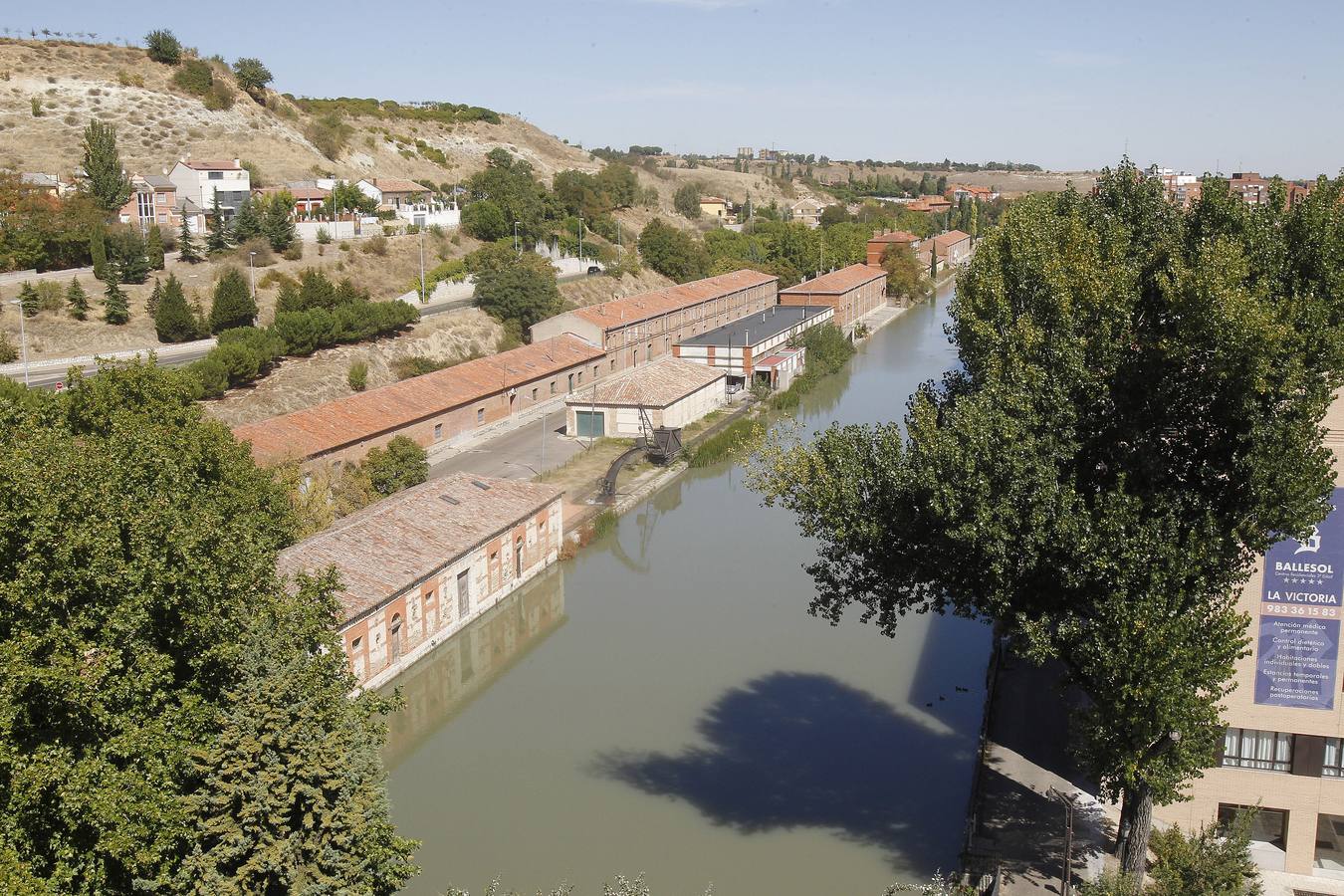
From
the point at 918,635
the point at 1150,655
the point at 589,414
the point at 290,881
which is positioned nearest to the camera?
the point at 290,881

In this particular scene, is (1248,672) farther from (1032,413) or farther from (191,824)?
(191,824)

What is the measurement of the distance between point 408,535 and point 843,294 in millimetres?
30170

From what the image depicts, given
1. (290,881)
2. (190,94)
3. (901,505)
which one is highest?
(190,94)

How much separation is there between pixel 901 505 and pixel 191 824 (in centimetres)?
538

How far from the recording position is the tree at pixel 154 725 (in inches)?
255

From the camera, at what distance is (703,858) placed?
10203mm

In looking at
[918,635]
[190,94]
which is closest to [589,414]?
[918,635]

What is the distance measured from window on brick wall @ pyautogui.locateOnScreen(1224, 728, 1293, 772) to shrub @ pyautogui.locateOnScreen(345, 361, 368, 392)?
67.1 feet

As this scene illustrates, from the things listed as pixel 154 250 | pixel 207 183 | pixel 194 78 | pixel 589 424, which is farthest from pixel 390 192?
pixel 589 424

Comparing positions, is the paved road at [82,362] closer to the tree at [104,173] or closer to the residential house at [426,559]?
the residential house at [426,559]

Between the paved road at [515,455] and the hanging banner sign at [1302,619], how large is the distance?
13.9m

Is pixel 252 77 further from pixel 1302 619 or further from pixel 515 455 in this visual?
pixel 1302 619

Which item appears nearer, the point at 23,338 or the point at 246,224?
the point at 23,338

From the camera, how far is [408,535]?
1440 centimetres
